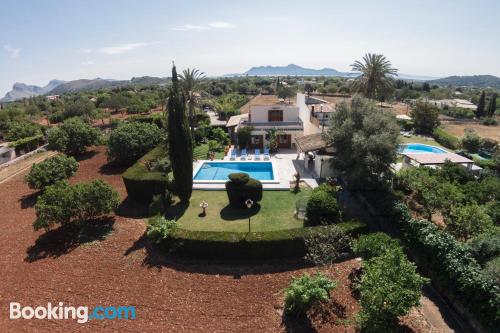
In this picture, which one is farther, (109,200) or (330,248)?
(109,200)

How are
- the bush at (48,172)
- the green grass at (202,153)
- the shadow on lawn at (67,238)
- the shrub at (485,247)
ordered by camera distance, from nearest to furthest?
the shrub at (485,247)
the shadow on lawn at (67,238)
the bush at (48,172)
the green grass at (202,153)

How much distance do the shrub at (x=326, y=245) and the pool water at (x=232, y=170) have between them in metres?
11.4

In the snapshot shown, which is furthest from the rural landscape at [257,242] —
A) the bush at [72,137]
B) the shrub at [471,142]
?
the shrub at [471,142]

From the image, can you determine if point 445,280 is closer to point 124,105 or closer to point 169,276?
point 169,276

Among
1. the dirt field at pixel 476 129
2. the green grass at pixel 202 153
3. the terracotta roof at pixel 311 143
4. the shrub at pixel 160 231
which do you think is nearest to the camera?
the shrub at pixel 160 231

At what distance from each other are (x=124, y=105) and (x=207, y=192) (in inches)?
2182

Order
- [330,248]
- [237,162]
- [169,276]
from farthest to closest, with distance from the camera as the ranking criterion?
[237,162]
[169,276]
[330,248]

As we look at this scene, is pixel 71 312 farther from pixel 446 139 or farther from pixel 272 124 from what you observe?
pixel 446 139

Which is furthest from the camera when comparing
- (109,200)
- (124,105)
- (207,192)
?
(124,105)

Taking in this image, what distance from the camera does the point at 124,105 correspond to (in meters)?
68.4

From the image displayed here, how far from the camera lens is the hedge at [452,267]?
10.2 metres

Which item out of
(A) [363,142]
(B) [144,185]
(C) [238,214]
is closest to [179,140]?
(B) [144,185]

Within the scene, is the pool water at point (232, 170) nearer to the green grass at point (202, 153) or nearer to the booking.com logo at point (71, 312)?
the green grass at point (202, 153)

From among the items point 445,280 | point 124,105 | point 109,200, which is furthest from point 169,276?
point 124,105
